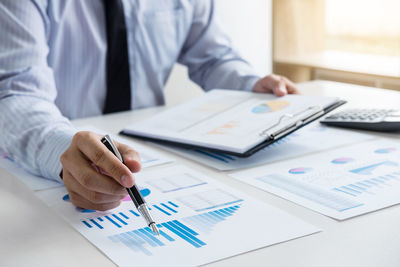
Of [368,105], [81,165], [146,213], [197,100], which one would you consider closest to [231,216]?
[146,213]

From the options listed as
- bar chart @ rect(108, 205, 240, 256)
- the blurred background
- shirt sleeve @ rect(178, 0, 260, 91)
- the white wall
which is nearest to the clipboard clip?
bar chart @ rect(108, 205, 240, 256)

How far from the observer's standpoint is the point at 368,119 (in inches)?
41.1

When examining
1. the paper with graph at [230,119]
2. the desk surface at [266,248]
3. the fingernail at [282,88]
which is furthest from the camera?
the fingernail at [282,88]

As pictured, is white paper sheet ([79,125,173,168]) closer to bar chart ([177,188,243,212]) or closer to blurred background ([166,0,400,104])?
bar chart ([177,188,243,212])

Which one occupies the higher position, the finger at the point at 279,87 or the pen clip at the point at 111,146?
the pen clip at the point at 111,146

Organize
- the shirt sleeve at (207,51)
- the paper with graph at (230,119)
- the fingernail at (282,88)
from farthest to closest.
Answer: the shirt sleeve at (207,51) → the fingernail at (282,88) → the paper with graph at (230,119)

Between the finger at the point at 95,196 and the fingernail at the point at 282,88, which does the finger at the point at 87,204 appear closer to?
the finger at the point at 95,196

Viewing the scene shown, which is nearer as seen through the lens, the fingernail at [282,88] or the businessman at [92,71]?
the businessman at [92,71]

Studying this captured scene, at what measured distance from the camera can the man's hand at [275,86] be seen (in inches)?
44.9

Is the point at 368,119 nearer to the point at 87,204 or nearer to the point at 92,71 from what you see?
the point at 87,204

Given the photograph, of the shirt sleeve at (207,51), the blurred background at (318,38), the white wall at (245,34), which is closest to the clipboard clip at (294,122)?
the shirt sleeve at (207,51)

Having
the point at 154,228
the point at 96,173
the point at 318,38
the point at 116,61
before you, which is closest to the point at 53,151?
the point at 96,173

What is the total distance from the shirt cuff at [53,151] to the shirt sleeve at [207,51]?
2.36ft

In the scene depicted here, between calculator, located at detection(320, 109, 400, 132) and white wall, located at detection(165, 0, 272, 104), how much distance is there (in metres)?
1.89
